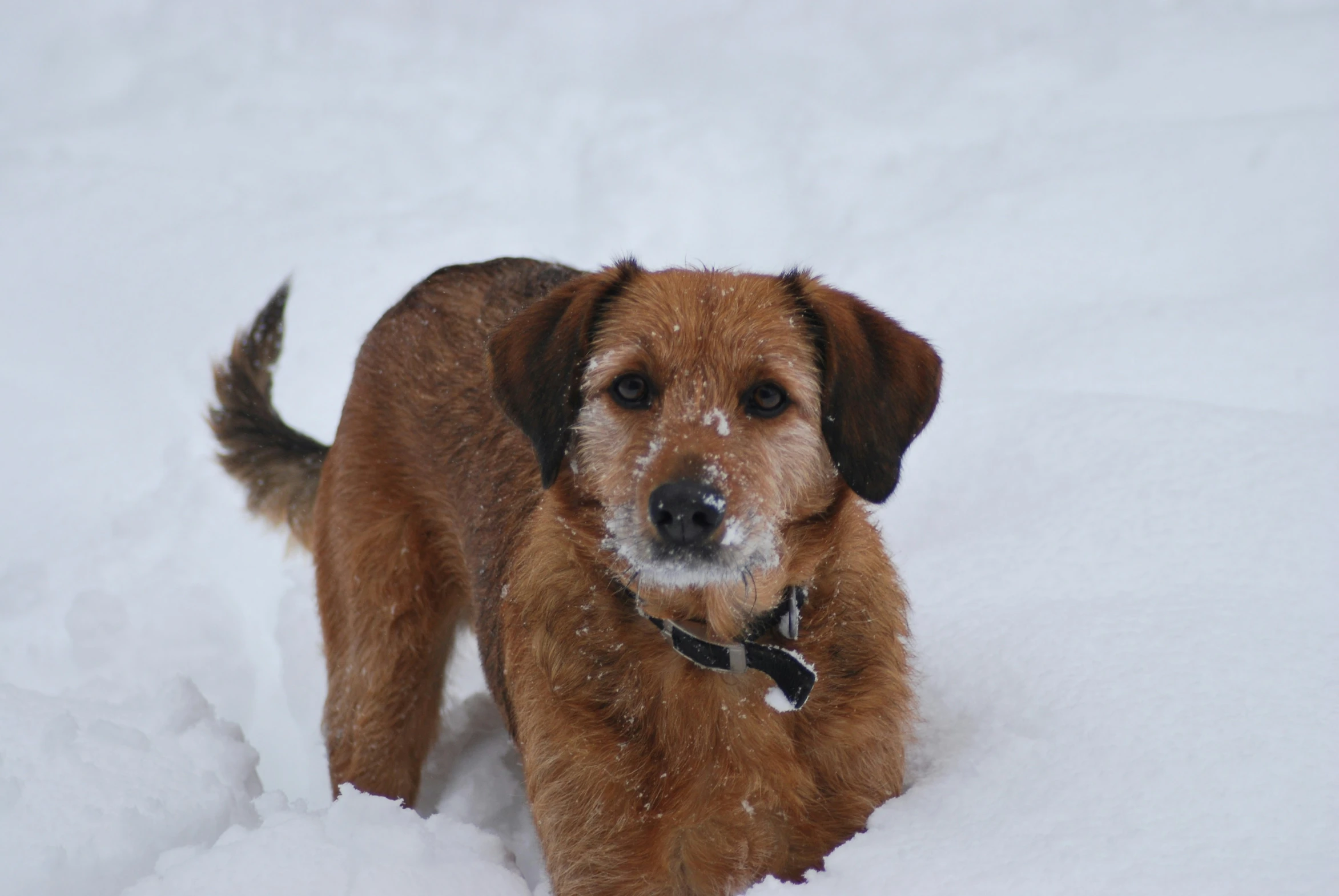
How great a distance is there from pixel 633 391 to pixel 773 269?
3.70 meters

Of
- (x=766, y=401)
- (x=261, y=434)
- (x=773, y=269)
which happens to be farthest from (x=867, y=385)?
(x=773, y=269)

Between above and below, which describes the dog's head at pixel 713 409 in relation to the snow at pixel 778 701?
above

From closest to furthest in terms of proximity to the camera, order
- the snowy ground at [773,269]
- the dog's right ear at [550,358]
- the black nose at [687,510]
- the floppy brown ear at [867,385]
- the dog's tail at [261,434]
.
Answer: the black nose at [687,510] < the snowy ground at [773,269] < the floppy brown ear at [867,385] < the dog's right ear at [550,358] < the dog's tail at [261,434]

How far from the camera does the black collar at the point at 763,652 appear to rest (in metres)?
2.46

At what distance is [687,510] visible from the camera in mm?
2270

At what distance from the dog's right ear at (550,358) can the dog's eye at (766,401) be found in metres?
0.47

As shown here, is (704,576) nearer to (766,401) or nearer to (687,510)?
(687,510)

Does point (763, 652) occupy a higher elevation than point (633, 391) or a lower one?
lower

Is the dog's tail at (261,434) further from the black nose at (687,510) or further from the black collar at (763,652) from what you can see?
the black nose at (687,510)

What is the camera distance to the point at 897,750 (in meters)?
2.67

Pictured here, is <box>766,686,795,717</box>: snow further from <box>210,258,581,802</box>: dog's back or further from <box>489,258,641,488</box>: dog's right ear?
<box>210,258,581,802</box>: dog's back

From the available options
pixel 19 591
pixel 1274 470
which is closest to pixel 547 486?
pixel 1274 470

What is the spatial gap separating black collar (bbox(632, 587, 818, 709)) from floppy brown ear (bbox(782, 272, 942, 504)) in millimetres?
353

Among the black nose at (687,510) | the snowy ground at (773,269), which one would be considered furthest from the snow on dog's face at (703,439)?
the snowy ground at (773,269)
